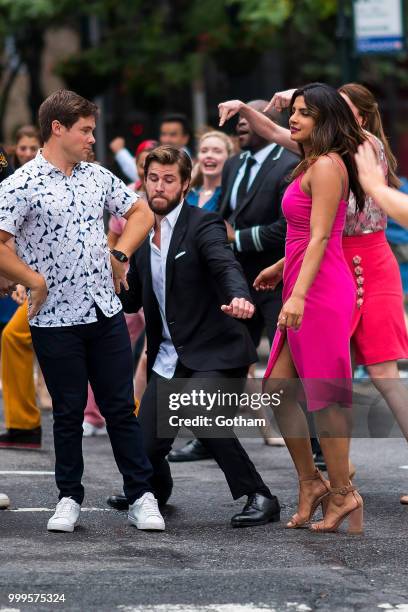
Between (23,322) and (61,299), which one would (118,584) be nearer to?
(61,299)

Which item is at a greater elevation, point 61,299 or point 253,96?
point 253,96

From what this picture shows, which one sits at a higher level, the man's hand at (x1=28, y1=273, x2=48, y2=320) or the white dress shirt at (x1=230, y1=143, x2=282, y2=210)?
the white dress shirt at (x1=230, y1=143, x2=282, y2=210)

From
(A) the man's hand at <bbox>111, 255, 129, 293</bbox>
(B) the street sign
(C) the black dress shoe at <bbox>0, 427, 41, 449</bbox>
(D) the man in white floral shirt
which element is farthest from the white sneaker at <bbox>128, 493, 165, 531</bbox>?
(B) the street sign

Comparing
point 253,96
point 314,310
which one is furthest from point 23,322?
point 253,96

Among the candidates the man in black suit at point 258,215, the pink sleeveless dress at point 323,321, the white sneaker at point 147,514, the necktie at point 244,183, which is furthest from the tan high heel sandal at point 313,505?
the necktie at point 244,183

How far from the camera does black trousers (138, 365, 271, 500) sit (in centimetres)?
657

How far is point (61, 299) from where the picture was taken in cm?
616

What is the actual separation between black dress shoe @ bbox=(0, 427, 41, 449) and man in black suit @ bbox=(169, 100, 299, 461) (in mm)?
887

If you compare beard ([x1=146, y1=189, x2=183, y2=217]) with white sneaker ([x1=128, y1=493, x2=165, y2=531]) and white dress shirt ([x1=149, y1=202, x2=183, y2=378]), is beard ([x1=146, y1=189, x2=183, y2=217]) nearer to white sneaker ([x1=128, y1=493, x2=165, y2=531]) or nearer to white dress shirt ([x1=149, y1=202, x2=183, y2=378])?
white dress shirt ([x1=149, y1=202, x2=183, y2=378])

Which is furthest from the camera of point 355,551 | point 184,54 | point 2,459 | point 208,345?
point 184,54

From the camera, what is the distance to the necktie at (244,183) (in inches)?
336

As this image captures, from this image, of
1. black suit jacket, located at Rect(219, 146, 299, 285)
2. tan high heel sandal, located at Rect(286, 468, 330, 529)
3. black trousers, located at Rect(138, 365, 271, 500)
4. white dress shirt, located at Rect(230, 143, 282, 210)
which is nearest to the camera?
tan high heel sandal, located at Rect(286, 468, 330, 529)

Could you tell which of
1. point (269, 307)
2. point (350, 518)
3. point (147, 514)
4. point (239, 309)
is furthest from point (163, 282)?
point (269, 307)

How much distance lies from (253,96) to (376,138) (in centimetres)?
2035
